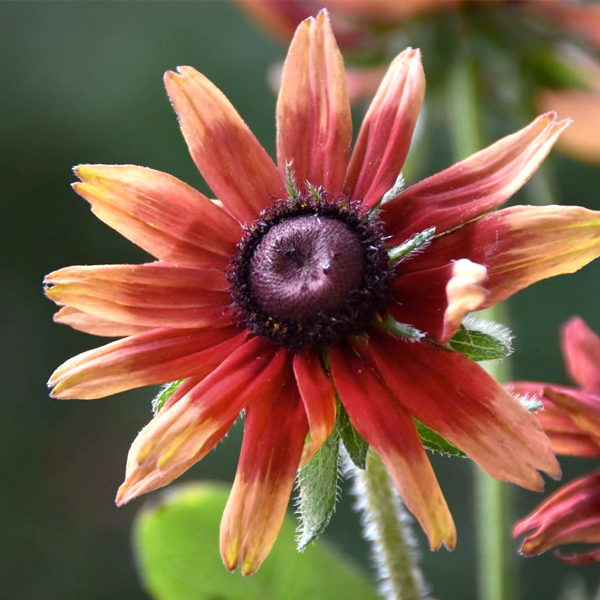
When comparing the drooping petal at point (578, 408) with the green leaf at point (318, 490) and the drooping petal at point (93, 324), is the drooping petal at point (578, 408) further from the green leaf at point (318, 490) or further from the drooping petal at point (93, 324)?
the drooping petal at point (93, 324)

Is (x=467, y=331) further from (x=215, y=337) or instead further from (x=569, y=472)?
(x=569, y=472)

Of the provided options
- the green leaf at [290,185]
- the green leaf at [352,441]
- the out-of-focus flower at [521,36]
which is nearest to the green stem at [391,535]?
the green leaf at [352,441]

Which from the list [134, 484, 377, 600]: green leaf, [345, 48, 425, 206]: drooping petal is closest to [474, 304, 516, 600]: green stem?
[134, 484, 377, 600]: green leaf

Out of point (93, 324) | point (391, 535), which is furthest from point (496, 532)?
point (93, 324)

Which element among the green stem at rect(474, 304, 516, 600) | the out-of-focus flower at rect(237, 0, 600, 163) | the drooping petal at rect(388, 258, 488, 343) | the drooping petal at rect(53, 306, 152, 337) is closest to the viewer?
the drooping petal at rect(388, 258, 488, 343)

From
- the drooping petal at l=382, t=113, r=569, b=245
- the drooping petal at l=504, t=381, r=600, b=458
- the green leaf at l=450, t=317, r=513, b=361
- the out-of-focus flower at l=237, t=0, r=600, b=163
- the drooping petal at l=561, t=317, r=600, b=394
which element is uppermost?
the out-of-focus flower at l=237, t=0, r=600, b=163

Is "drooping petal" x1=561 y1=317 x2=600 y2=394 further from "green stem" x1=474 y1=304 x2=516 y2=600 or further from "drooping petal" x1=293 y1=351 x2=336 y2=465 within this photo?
"drooping petal" x1=293 y1=351 x2=336 y2=465

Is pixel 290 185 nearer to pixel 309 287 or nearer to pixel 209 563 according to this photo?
pixel 309 287
